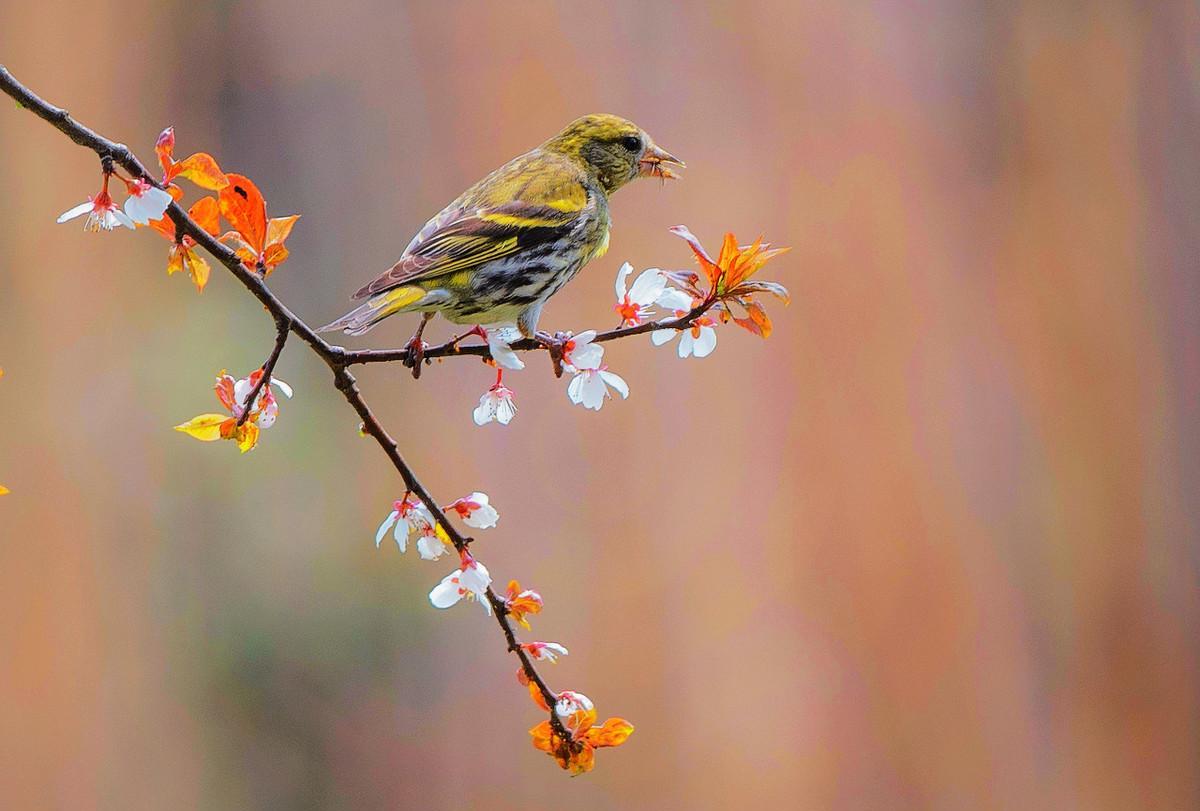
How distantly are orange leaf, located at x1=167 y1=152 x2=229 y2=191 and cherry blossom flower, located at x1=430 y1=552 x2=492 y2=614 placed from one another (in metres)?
0.49

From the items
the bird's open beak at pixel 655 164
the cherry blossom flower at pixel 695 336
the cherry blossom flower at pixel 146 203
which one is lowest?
the cherry blossom flower at pixel 695 336

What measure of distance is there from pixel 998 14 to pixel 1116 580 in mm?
2301

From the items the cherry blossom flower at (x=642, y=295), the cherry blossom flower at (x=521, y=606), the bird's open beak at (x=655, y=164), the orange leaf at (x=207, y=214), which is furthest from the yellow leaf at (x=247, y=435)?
the bird's open beak at (x=655, y=164)

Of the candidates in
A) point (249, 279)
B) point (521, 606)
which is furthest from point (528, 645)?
point (249, 279)

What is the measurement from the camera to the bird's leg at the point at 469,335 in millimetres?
1412

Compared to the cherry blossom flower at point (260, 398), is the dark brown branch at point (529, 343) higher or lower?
lower

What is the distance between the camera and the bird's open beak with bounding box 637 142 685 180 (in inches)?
83.7

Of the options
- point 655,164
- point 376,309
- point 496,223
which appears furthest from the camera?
point 655,164

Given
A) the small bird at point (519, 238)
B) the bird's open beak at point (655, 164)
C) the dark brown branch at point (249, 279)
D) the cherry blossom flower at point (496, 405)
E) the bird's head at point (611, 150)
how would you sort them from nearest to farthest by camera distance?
the dark brown branch at point (249, 279), the cherry blossom flower at point (496, 405), the small bird at point (519, 238), the bird's open beak at point (655, 164), the bird's head at point (611, 150)

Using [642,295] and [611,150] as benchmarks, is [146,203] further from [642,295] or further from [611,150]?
[611,150]

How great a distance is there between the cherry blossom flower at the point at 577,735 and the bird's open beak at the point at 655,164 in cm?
102

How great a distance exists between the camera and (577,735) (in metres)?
1.38

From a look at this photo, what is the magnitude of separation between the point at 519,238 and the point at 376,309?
0.40 metres

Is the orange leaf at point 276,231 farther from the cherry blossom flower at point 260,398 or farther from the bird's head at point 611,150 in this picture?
the bird's head at point 611,150
